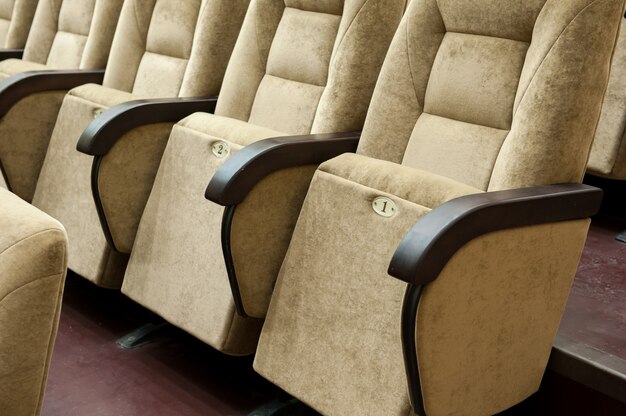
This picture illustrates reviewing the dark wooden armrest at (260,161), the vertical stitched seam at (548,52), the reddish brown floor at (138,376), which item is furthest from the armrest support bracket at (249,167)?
the vertical stitched seam at (548,52)

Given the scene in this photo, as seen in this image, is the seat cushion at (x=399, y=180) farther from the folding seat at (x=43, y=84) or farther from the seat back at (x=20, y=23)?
the seat back at (x=20, y=23)

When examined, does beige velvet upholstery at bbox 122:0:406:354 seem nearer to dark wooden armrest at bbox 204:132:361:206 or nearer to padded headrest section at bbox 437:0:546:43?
dark wooden armrest at bbox 204:132:361:206

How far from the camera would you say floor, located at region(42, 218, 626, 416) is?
3.05 ft

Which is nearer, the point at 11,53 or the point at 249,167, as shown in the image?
the point at 249,167

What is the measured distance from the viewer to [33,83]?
128 centimetres

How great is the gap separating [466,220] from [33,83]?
85cm

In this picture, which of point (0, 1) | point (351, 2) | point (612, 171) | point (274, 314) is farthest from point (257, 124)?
point (0, 1)

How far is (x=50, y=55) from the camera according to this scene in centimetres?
157

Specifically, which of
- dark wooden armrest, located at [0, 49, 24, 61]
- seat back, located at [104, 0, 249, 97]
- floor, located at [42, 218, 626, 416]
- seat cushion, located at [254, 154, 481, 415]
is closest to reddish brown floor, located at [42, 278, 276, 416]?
floor, located at [42, 218, 626, 416]

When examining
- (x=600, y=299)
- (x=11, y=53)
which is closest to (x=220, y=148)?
(x=600, y=299)

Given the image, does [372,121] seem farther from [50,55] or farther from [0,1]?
[0,1]

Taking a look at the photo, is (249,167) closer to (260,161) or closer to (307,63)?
(260,161)

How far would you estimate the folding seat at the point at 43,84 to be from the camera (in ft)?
4.20

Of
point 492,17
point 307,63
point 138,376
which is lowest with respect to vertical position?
point 138,376
